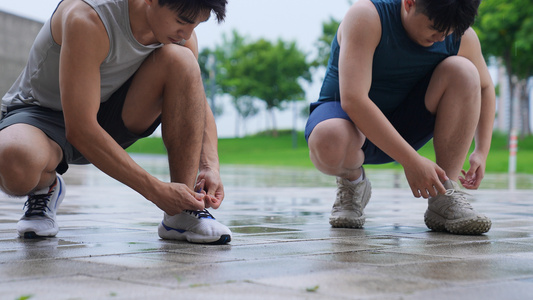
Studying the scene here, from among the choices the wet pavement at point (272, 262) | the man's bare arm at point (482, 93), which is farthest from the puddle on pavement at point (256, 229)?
the man's bare arm at point (482, 93)

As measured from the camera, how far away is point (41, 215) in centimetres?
316

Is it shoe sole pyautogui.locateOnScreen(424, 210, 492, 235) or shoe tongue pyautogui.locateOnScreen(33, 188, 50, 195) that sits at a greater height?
shoe tongue pyautogui.locateOnScreen(33, 188, 50, 195)

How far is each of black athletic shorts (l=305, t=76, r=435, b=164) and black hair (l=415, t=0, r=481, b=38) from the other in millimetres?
617

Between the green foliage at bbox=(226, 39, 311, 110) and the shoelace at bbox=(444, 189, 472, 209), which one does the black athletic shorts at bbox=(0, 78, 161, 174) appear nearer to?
the shoelace at bbox=(444, 189, 472, 209)

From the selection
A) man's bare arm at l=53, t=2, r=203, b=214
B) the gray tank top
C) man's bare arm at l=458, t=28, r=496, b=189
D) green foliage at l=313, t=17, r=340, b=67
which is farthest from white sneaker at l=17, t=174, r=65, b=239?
green foliage at l=313, t=17, r=340, b=67

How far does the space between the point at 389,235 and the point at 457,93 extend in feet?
2.80

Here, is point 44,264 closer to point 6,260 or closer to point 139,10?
point 6,260

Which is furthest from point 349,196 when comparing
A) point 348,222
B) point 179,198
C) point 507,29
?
point 507,29

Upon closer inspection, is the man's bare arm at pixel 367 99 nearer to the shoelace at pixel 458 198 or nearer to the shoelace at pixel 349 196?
the shoelace at pixel 458 198

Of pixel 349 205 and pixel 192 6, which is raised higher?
pixel 192 6

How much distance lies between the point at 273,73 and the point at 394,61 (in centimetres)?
4648

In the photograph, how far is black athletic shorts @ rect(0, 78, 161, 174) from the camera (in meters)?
3.04

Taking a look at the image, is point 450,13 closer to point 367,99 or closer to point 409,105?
point 367,99

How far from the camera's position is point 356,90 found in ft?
10.8
